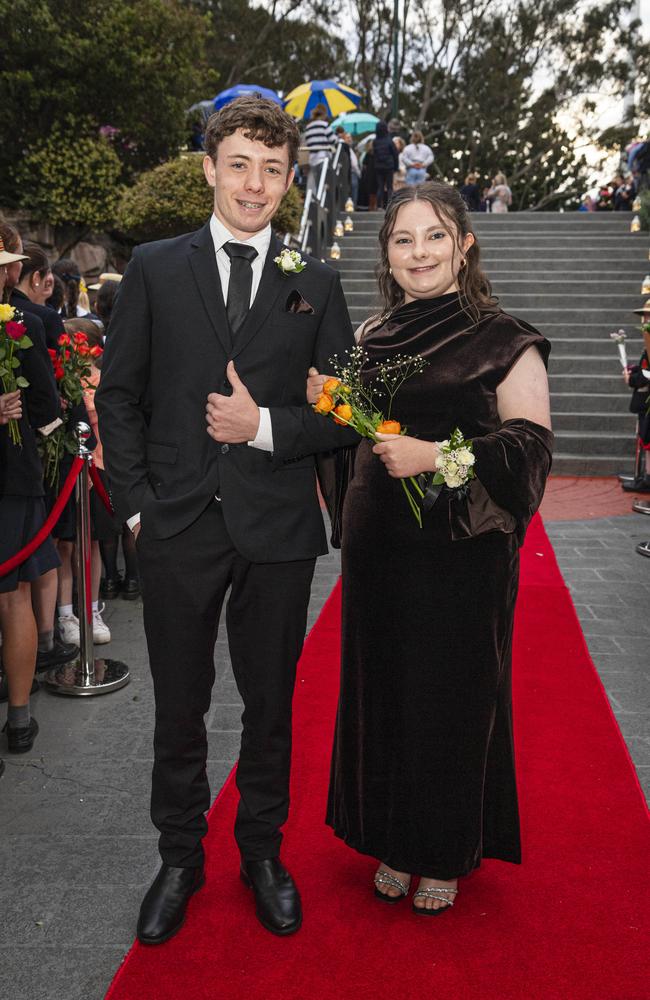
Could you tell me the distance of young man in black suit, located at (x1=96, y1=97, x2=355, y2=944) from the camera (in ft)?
8.01

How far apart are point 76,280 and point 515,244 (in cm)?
1078

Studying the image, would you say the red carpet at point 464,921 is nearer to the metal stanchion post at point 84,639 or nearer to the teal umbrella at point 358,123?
the metal stanchion post at point 84,639

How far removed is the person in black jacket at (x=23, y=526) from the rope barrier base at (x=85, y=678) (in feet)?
1.64

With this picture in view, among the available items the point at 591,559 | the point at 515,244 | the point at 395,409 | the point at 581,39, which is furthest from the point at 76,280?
the point at 581,39

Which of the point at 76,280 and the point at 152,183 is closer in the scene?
the point at 76,280

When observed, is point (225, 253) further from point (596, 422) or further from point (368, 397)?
point (596, 422)

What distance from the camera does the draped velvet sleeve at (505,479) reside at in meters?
2.45

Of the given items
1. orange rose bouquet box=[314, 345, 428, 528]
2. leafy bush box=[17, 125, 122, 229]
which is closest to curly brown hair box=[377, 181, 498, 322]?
orange rose bouquet box=[314, 345, 428, 528]

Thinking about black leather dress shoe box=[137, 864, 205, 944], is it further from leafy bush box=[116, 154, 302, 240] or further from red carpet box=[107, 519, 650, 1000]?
leafy bush box=[116, 154, 302, 240]

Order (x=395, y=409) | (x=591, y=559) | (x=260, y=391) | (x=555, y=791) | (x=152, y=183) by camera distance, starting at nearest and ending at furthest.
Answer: (x=260, y=391) < (x=395, y=409) < (x=555, y=791) < (x=591, y=559) < (x=152, y=183)

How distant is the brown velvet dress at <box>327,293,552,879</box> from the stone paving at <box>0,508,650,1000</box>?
836 millimetres

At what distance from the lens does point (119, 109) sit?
1678 centimetres

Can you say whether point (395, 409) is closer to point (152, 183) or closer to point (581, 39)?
point (152, 183)

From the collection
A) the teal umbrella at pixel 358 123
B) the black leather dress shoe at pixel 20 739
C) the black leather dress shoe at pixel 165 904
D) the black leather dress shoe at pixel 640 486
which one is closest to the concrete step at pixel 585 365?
the black leather dress shoe at pixel 640 486
